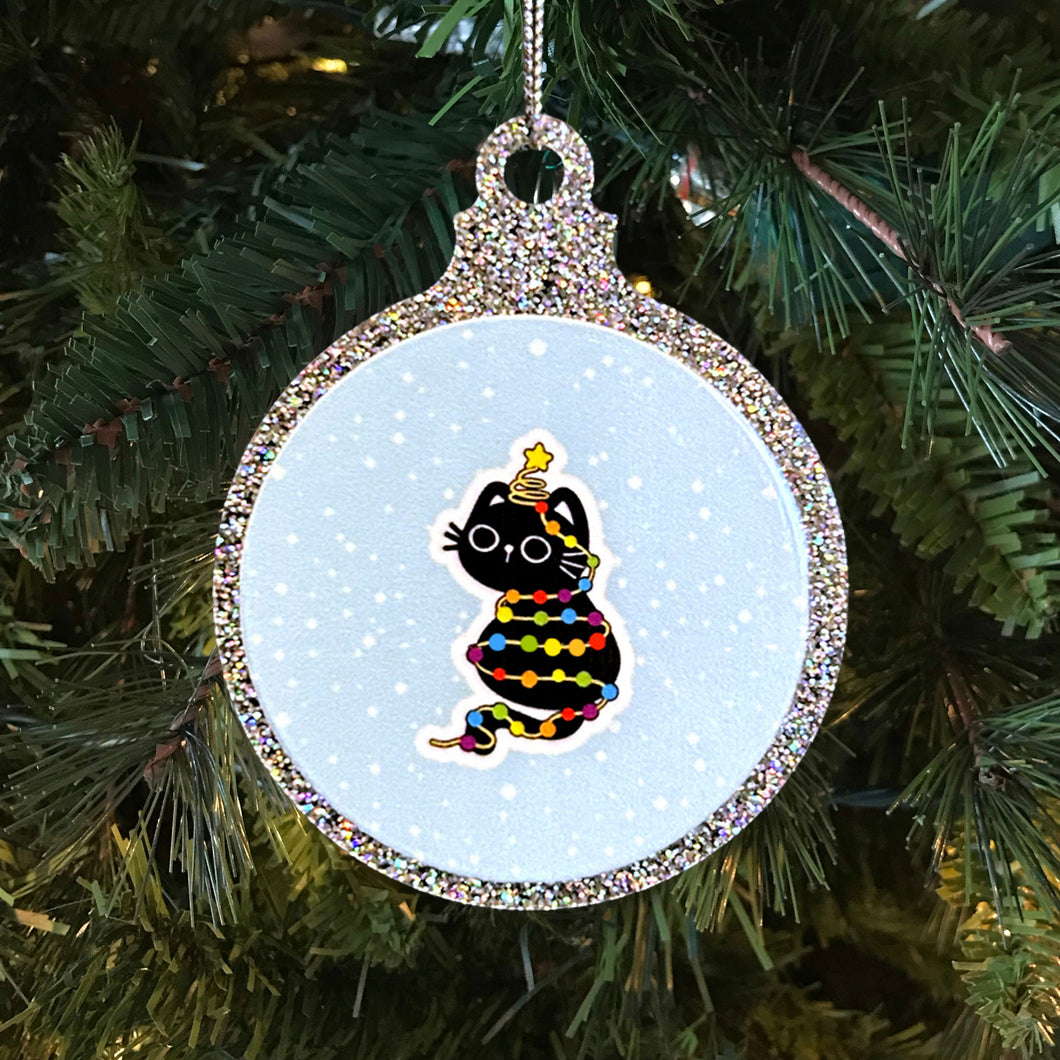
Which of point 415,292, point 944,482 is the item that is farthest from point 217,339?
point 944,482

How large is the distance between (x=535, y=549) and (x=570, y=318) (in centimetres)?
10

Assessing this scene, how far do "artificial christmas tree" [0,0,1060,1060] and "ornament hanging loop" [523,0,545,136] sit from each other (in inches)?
0.5

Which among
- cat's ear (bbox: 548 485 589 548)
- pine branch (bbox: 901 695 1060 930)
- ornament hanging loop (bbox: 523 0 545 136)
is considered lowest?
pine branch (bbox: 901 695 1060 930)

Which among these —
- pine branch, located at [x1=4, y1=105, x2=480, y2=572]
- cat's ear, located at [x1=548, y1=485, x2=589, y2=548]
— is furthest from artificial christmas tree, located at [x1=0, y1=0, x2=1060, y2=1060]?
cat's ear, located at [x1=548, y1=485, x2=589, y2=548]

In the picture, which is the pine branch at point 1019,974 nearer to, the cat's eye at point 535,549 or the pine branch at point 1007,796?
the pine branch at point 1007,796

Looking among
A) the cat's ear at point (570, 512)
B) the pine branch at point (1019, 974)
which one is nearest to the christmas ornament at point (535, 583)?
the cat's ear at point (570, 512)

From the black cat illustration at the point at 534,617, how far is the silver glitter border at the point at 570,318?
6cm

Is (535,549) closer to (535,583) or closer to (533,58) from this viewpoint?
(535,583)

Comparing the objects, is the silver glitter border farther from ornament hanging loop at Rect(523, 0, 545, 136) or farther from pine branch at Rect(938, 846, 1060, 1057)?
pine branch at Rect(938, 846, 1060, 1057)

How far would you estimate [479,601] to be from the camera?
382 millimetres

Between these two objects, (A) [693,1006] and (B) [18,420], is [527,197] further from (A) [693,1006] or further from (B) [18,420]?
(A) [693,1006]

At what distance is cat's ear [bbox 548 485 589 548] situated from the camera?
15.0 inches

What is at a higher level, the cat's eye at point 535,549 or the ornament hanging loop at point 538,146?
the ornament hanging loop at point 538,146

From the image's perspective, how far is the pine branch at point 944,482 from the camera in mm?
376
